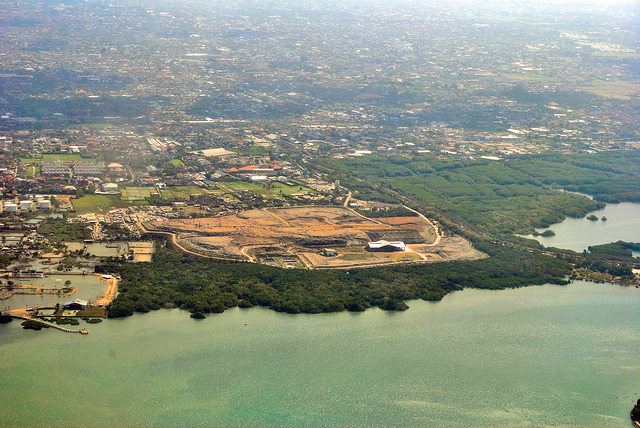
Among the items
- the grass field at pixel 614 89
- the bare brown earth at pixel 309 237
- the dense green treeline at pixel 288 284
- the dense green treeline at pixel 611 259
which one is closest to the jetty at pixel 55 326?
the dense green treeline at pixel 288 284

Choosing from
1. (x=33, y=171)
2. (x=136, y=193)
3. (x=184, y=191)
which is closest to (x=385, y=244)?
(x=184, y=191)

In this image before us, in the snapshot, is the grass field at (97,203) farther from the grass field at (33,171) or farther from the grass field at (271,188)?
the grass field at (271,188)

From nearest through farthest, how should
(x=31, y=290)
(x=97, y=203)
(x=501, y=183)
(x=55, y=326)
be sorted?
(x=55, y=326) → (x=31, y=290) → (x=97, y=203) → (x=501, y=183)

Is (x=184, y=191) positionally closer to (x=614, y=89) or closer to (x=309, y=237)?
(x=309, y=237)

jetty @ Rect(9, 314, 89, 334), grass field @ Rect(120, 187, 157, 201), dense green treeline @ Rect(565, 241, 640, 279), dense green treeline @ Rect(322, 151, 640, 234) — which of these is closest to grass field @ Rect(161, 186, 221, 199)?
Answer: grass field @ Rect(120, 187, 157, 201)

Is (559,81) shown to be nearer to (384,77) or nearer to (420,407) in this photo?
(384,77)

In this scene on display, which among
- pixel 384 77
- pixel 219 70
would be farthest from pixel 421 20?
pixel 219 70

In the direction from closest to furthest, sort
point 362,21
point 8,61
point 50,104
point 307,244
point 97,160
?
1. point 307,244
2. point 97,160
3. point 50,104
4. point 8,61
5. point 362,21
